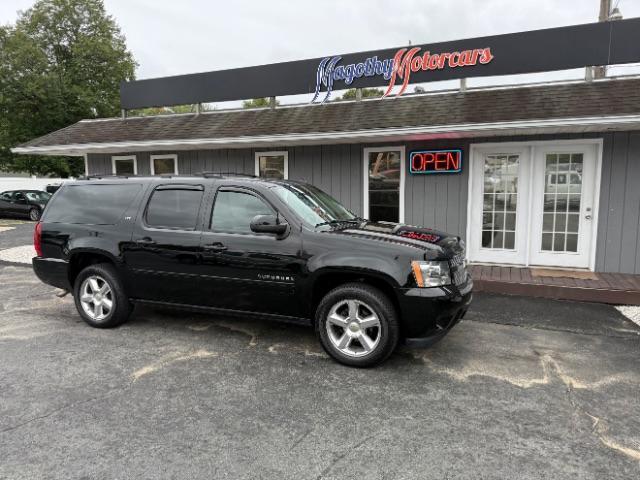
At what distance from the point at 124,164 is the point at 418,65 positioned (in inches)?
305

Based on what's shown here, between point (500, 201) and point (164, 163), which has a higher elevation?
point (164, 163)

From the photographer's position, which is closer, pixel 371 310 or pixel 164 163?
pixel 371 310

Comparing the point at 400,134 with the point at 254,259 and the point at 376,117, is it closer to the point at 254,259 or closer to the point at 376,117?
the point at 376,117

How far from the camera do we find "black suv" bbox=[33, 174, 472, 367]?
396cm

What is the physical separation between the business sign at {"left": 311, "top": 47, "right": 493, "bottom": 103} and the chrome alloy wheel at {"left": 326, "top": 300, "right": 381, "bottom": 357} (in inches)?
260

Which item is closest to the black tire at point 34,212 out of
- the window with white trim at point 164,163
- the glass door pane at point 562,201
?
the window with white trim at point 164,163

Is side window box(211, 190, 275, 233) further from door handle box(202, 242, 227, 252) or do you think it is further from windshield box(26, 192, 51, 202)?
windshield box(26, 192, 51, 202)

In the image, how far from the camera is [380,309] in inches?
155

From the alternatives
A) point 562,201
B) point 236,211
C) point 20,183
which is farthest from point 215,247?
point 20,183

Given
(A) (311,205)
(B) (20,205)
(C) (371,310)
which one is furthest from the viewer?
(B) (20,205)

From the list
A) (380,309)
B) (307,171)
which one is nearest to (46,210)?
(380,309)

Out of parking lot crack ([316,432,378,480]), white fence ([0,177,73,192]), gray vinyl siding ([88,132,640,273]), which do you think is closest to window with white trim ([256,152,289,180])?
gray vinyl siding ([88,132,640,273])

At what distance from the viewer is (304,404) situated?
338 centimetres

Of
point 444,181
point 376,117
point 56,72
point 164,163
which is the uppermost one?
point 56,72
